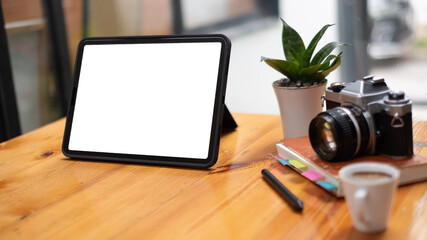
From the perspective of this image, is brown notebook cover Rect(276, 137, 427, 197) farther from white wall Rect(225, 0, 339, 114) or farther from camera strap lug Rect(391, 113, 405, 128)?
white wall Rect(225, 0, 339, 114)

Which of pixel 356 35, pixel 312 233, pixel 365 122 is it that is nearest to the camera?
pixel 312 233

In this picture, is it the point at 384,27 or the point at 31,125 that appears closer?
the point at 384,27

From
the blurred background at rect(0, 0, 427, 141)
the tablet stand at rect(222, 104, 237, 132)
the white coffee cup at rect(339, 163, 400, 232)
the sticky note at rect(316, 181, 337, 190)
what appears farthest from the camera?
the blurred background at rect(0, 0, 427, 141)

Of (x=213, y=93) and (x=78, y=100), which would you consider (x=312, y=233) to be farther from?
(x=78, y=100)

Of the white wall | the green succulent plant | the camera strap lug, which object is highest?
the green succulent plant

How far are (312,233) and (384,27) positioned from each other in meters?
1.45

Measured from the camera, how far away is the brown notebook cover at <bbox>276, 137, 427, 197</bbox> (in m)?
0.69

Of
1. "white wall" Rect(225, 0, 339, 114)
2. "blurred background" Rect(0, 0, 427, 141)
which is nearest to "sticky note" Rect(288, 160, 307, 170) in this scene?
"blurred background" Rect(0, 0, 427, 141)

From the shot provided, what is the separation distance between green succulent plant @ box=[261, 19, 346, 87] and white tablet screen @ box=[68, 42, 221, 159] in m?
0.13

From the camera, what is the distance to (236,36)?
2.29 meters

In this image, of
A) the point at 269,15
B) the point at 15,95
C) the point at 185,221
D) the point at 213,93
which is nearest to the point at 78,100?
the point at 213,93

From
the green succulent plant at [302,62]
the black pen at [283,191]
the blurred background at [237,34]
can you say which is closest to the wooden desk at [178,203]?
the black pen at [283,191]

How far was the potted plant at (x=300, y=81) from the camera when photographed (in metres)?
0.87

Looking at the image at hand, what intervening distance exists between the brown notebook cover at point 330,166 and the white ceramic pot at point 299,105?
9 cm
